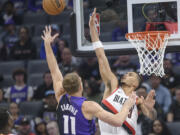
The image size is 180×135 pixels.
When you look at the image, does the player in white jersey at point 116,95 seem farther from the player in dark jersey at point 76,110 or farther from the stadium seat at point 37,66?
the stadium seat at point 37,66

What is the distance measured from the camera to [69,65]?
880 cm

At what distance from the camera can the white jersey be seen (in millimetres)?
5527

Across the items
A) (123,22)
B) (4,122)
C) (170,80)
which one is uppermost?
(123,22)

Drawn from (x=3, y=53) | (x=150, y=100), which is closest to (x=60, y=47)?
(x=3, y=53)

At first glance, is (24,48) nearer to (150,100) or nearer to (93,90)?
(93,90)

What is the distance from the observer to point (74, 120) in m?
4.65

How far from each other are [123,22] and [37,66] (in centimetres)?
426

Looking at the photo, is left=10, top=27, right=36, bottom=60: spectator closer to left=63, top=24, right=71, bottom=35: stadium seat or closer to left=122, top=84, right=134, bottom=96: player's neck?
left=63, top=24, right=71, bottom=35: stadium seat

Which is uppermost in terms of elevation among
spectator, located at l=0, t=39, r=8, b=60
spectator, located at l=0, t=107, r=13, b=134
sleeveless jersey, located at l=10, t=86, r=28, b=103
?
spectator, located at l=0, t=39, r=8, b=60

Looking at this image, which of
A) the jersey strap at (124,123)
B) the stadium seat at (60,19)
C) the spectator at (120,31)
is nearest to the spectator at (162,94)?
the spectator at (120,31)

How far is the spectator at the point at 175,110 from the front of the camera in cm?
786

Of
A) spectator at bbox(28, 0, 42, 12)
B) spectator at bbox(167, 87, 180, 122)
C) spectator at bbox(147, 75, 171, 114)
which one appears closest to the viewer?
spectator at bbox(167, 87, 180, 122)

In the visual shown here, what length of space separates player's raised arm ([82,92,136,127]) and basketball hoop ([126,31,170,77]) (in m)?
1.17

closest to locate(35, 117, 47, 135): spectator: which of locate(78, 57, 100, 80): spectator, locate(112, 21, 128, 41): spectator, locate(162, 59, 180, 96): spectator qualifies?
locate(78, 57, 100, 80): spectator
